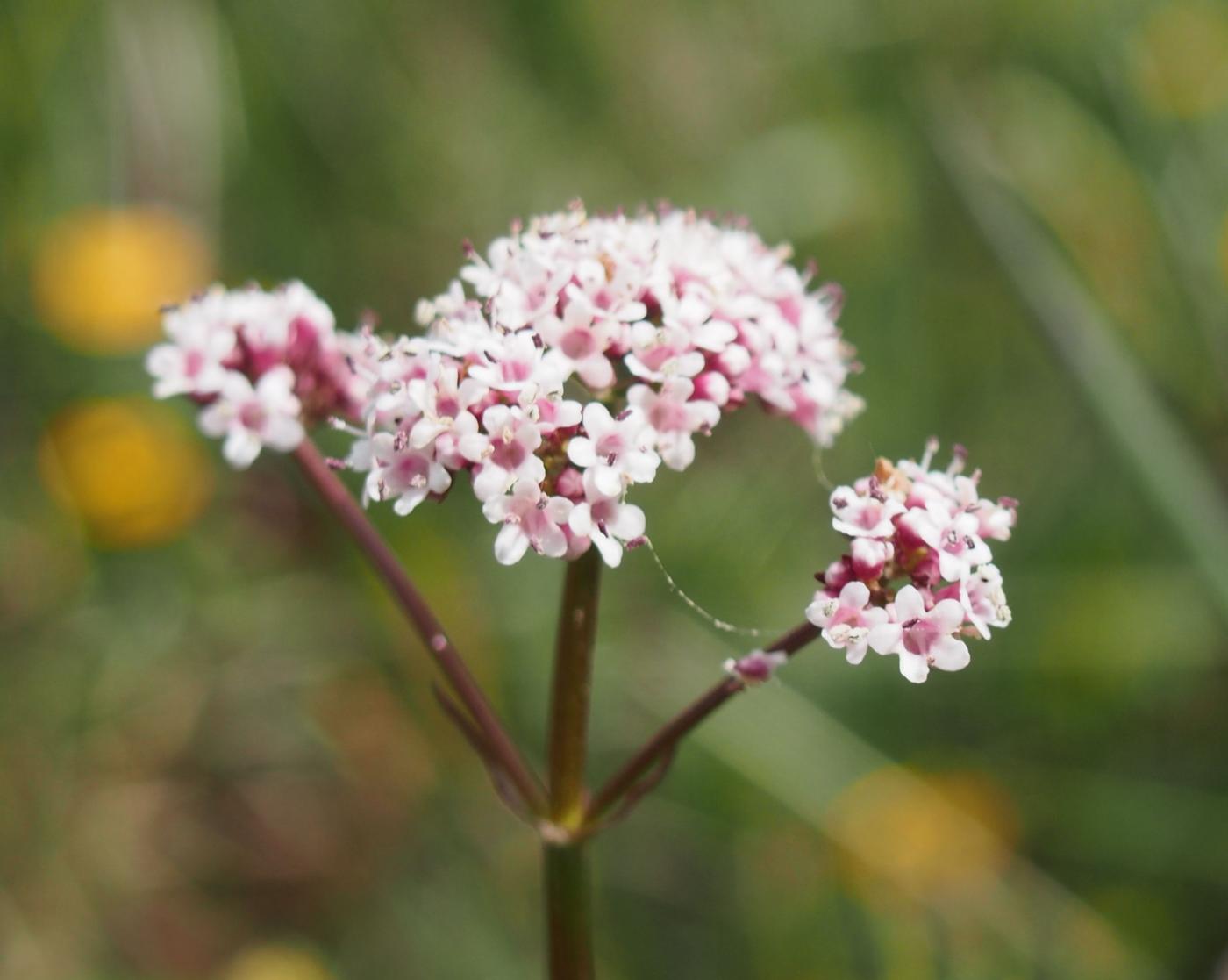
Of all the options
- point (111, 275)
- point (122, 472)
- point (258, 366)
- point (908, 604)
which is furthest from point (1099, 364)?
point (111, 275)

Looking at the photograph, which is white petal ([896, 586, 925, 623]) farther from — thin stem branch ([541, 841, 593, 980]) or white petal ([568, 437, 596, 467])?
thin stem branch ([541, 841, 593, 980])

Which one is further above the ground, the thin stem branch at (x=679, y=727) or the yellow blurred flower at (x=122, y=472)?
Answer: the thin stem branch at (x=679, y=727)

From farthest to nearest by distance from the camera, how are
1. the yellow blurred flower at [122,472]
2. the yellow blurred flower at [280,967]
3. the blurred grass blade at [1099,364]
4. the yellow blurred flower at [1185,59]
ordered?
the yellow blurred flower at [1185,59] < the yellow blurred flower at [122,472] < the yellow blurred flower at [280,967] < the blurred grass blade at [1099,364]

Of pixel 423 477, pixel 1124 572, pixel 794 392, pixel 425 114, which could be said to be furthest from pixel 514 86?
pixel 423 477

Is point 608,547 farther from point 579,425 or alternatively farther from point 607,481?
point 579,425

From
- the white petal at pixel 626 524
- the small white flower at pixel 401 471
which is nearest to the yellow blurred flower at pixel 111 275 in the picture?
the small white flower at pixel 401 471

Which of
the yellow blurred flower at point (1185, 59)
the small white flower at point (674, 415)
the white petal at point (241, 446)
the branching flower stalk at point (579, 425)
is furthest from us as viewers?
the yellow blurred flower at point (1185, 59)

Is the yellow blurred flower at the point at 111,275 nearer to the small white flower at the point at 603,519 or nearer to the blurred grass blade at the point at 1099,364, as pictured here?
the blurred grass blade at the point at 1099,364

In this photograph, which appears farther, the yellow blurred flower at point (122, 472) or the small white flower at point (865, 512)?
the yellow blurred flower at point (122, 472)

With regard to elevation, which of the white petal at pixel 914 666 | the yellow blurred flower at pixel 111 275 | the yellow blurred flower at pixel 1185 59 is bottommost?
the yellow blurred flower at pixel 111 275
